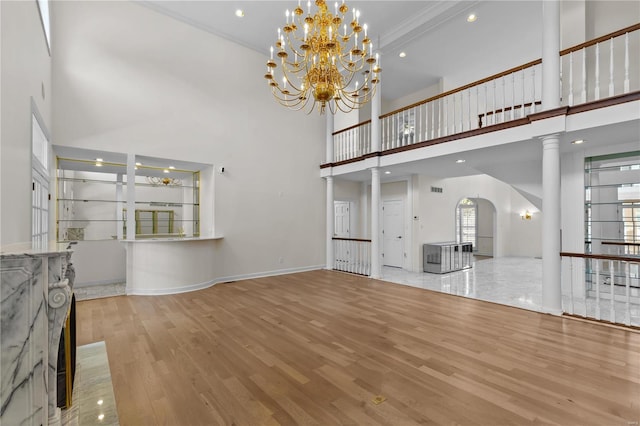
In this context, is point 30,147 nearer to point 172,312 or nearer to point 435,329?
point 172,312

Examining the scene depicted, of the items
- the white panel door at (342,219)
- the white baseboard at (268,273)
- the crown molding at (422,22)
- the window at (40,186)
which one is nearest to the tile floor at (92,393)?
the window at (40,186)

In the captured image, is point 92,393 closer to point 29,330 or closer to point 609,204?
point 29,330

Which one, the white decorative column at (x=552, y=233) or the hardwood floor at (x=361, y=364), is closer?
the hardwood floor at (x=361, y=364)

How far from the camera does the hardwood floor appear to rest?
6.48ft

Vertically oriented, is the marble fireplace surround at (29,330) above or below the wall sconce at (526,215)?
below

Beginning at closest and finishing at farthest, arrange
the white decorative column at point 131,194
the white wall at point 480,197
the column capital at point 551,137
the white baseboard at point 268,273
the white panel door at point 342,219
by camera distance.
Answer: the column capital at point 551,137
the white decorative column at point 131,194
the white baseboard at point 268,273
the white wall at point 480,197
the white panel door at point 342,219

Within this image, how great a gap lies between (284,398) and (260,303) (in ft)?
8.62

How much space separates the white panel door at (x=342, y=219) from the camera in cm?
959

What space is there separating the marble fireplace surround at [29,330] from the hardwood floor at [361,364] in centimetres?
70

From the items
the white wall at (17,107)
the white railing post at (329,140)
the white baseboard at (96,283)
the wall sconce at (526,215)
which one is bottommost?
the white baseboard at (96,283)

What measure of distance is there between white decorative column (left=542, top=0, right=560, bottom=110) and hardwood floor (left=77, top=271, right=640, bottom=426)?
3.18 m

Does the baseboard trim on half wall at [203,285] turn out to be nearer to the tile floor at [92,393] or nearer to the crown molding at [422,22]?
the tile floor at [92,393]

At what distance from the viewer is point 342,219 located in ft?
32.2

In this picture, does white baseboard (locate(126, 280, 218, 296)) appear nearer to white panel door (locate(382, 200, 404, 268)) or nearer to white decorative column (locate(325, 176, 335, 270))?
white decorative column (locate(325, 176, 335, 270))
